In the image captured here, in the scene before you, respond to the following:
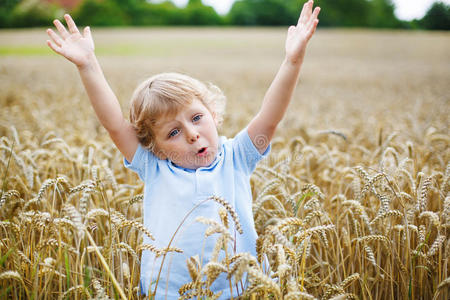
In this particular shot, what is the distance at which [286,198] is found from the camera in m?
1.90

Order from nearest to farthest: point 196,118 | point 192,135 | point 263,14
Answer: point 192,135, point 196,118, point 263,14

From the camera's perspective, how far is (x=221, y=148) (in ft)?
5.69

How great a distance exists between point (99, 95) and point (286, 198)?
107 cm

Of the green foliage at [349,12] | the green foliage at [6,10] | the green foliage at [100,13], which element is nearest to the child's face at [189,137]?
the green foliage at [6,10]

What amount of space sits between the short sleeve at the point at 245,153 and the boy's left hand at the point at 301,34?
0.39 m

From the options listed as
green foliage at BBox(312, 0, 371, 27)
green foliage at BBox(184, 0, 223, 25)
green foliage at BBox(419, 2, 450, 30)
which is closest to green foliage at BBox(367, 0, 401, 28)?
green foliage at BBox(312, 0, 371, 27)

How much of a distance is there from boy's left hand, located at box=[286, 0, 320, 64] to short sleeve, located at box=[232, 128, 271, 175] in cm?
39

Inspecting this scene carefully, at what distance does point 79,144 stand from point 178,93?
93.6 inches

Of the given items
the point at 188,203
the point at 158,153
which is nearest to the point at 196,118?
the point at 158,153

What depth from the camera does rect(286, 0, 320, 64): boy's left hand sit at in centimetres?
152

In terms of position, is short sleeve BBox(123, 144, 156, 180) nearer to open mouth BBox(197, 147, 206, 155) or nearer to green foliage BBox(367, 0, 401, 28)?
open mouth BBox(197, 147, 206, 155)

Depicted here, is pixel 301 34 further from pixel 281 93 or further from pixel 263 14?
pixel 263 14

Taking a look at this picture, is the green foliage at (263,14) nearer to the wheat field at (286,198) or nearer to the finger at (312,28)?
the wheat field at (286,198)

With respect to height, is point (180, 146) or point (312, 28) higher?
point (312, 28)
